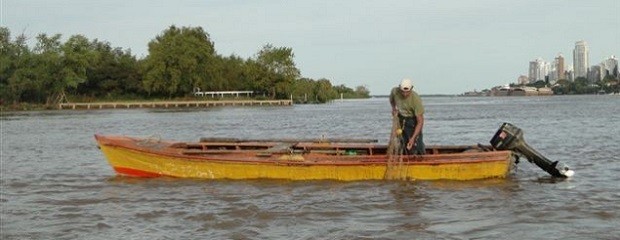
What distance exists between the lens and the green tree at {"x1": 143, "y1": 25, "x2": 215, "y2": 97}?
3725 inches

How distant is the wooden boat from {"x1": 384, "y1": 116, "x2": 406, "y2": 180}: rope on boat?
0.02 meters

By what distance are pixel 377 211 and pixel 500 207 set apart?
2.20m

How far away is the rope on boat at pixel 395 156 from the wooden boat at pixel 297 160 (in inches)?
0.8

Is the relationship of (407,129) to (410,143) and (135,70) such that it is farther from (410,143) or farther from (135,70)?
(135,70)

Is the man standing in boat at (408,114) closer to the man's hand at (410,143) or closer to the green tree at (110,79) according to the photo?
the man's hand at (410,143)

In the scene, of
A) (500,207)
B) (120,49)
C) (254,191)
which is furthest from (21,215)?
(120,49)

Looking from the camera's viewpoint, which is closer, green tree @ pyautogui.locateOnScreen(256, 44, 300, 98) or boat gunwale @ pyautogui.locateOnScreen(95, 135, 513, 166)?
boat gunwale @ pyautogui.locateOnScreen(95, 135, 513, 166)

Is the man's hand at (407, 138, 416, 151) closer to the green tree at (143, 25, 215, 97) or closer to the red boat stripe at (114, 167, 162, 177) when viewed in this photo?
the red boat stripe at (114, 167, 162, 177)

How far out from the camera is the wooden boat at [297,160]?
14383mm

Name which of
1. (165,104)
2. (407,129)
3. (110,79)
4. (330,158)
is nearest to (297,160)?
(330,158)

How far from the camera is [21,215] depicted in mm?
11648

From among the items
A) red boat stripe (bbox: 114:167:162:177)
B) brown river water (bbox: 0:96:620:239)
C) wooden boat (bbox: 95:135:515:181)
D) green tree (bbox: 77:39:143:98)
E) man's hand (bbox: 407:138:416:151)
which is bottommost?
brown river water (bbox: 0:96:620:239)

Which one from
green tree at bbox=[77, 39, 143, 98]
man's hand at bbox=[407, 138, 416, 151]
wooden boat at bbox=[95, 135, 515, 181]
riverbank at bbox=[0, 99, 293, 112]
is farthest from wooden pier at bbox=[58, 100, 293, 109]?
man's hand at bbox=[407, 138, 416, 151]

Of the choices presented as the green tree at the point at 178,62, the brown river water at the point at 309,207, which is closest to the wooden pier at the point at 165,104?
the green tree at the point at 178,62
